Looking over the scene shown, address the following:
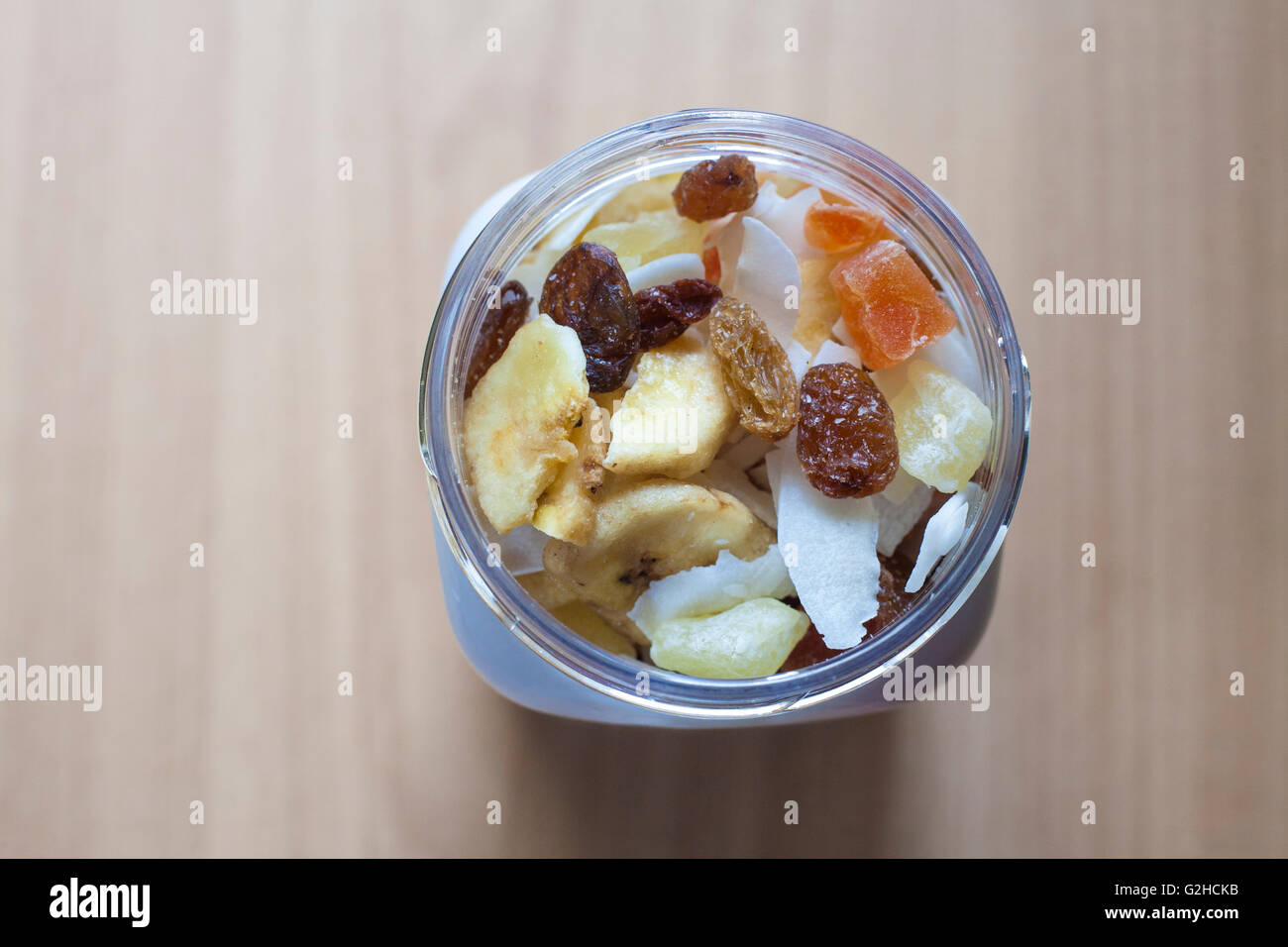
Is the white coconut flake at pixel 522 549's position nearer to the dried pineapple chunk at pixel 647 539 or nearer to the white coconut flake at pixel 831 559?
the dried pineapple chunk at pixel 647 539

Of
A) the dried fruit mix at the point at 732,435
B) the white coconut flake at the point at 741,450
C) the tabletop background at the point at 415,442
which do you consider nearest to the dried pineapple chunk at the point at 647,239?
the dried fruit mix at the point at 732,435

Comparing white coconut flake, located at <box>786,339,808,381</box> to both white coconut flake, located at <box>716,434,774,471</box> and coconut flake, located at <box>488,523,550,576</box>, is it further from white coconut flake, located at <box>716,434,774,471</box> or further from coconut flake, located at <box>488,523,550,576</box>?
coconut flake, located at <box>488,523,550,576</box>

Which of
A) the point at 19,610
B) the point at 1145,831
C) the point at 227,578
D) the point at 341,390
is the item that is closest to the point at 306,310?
the point at 341,390

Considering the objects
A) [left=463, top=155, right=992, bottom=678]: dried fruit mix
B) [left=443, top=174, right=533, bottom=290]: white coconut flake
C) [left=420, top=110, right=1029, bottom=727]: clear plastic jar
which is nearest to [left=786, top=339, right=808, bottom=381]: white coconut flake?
[left=463, top=155, right=992, bottom=678]: dried fruit mix

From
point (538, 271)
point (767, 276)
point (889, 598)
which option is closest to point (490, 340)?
point (538, 271)

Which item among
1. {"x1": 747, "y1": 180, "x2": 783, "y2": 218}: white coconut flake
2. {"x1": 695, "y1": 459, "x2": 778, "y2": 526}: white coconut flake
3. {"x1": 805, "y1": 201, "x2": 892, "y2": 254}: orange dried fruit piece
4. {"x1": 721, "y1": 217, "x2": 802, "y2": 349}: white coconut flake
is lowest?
{"x1": 695, "y1": 459, "x2": 778, "y2": 526}: white coconut flake

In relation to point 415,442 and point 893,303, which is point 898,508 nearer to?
point 893,303

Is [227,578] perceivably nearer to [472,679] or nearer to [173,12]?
[472,679]
